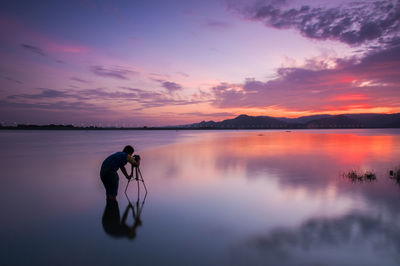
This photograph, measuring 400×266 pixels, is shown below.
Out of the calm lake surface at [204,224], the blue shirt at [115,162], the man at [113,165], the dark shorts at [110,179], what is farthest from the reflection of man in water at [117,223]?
the blue shirt at [115,162]

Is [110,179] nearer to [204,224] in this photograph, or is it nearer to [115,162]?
[115,162]

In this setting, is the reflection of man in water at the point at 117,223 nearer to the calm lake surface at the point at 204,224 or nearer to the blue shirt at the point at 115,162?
the calm lake surface at the point at 204,224

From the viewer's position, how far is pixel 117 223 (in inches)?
275

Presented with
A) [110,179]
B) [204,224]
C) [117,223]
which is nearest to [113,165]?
[110,179]

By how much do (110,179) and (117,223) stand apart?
188cm

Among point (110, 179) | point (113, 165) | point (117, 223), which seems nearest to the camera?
point (117, 223)

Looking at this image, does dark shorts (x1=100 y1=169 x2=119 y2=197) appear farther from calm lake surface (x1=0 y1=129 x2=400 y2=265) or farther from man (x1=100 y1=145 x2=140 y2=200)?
calm lake surface (x1=0 y1=129 x2=400 y2=265)

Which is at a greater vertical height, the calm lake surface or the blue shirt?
the blue shirt

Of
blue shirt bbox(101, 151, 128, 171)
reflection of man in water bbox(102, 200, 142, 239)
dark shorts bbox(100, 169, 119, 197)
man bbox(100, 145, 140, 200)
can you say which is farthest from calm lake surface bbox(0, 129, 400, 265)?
blue shirt bbox(101, 151, 128, 171)

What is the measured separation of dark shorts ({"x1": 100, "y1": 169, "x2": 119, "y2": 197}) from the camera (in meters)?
8.20

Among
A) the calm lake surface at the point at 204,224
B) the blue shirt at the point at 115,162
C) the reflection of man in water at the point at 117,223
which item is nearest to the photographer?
the calm lake surface at the point at 204,224

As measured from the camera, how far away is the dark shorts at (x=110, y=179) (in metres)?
8.20

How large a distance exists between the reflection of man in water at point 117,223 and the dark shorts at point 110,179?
490mm

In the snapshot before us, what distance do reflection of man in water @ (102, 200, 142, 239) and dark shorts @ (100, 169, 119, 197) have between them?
49 cm
